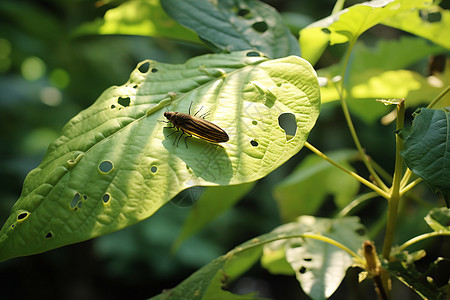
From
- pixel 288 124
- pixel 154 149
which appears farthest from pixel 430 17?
pixel 288 124

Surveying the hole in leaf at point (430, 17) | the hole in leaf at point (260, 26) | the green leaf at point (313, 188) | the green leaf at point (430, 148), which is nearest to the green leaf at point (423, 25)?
the hole in leaf at point (430, 17)

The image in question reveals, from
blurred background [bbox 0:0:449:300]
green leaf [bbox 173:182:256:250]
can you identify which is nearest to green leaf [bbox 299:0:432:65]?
green leaf [bbox 173:182:256:250]

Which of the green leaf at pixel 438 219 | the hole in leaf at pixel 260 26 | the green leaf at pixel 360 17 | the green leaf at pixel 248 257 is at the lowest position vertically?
the green leaf at pixel 248 257

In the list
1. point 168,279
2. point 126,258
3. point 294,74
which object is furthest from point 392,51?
point 168,279

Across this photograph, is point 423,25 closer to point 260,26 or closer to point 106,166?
point 260,26

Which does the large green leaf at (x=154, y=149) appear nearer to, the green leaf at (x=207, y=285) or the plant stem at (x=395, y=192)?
the plant stem at (x=395, y=192)

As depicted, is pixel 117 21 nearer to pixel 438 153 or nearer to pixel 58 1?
pixel 438 153
